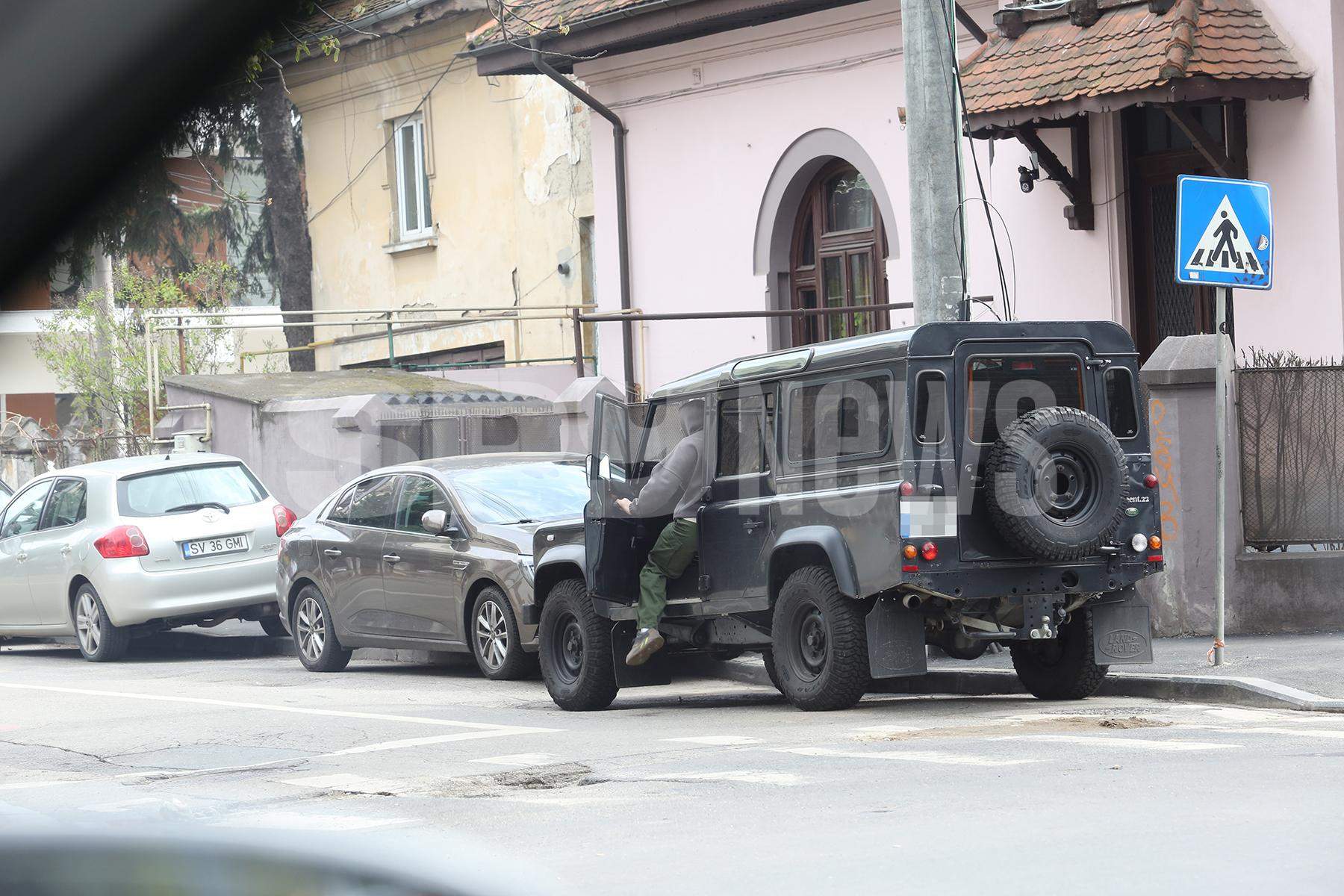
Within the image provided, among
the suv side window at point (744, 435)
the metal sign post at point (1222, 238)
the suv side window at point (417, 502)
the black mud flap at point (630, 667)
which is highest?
the metal sign post at point (1222, 238)

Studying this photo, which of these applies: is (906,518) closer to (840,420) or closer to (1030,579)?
(1030,579)

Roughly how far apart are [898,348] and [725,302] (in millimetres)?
12055

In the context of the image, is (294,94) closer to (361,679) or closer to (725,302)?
(725,302)

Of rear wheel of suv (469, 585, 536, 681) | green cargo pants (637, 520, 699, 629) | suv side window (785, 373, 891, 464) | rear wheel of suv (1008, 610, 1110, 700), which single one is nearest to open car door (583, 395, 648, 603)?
green cargo pants (637, 520, 699, 629)

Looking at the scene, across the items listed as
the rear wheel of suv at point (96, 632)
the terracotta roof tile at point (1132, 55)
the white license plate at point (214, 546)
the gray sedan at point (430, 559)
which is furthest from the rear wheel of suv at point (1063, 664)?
the rear wheel of suv at point (96, 632)

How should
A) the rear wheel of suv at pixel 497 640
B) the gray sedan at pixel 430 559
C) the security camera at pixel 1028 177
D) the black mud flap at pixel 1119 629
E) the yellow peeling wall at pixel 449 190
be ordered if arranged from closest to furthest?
1. the black mud flap at pixel 1119 629
2. the rear wheel of suv at pixel 497 640
3. the gray sedan at pixel 430 559
4. the security camera at pixel 1028 177
5. the yellow peeling wall at pixel 449 190

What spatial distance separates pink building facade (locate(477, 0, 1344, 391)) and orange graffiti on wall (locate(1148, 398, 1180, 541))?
234cm

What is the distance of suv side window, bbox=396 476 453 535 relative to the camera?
558 inches

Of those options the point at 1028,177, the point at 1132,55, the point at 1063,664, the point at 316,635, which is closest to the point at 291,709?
the point at 316,635

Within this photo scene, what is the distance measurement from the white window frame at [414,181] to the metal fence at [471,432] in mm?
7103

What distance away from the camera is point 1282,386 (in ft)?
45.2

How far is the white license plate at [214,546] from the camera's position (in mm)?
16531

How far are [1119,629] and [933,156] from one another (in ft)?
12.0

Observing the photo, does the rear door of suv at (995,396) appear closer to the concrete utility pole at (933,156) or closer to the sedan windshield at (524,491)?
the concrete utility pole at (933,156)
